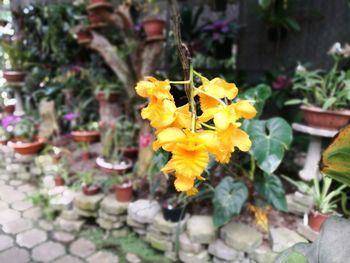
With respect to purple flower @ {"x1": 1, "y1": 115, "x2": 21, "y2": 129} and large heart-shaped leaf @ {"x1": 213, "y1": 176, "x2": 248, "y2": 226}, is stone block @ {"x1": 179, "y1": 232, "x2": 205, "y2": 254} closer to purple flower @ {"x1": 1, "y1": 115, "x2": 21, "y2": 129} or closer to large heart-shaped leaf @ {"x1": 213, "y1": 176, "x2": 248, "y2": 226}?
large heart-shaped leaf @ {"x1": 213, "y1": 176, "x2": 248, "y2": 226}

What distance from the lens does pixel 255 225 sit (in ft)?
5.41

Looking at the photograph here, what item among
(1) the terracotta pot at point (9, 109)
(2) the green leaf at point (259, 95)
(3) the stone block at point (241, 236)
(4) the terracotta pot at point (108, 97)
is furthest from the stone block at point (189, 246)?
(1) the terracotta pot at point (9, 109)

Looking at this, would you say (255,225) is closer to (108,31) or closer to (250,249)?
(250,249)

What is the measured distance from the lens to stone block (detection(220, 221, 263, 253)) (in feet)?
4.93

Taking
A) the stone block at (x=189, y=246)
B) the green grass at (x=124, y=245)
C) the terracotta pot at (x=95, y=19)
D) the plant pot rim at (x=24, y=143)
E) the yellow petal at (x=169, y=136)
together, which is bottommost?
the green grass at (x=124, y=245)

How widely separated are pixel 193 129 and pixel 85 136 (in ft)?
7.83

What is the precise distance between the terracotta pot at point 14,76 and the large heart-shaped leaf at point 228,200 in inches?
122

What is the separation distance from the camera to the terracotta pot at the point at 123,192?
6.41 feet

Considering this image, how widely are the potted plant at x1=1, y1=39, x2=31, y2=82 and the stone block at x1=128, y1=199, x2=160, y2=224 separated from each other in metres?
2.58

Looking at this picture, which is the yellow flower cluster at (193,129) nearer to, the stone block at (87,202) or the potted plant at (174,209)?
the potted plant at (174,209)

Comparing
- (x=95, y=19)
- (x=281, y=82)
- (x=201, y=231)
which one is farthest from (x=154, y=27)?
(x=201, y=231)

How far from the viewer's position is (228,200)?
149 centimetres

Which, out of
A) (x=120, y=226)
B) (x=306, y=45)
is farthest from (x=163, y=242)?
(x=306, y=45)

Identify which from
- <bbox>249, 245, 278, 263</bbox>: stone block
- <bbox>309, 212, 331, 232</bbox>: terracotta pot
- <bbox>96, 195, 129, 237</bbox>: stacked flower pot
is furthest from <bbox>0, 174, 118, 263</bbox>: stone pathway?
<bbox>309, 212, 331, 232</bbox>: terracotta pot
